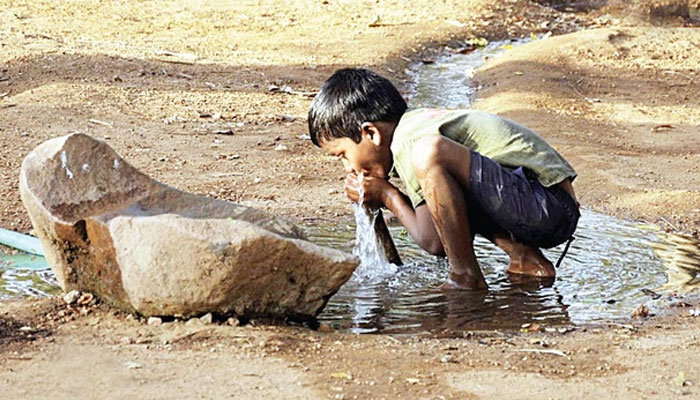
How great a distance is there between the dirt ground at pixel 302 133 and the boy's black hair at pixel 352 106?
1.09 m

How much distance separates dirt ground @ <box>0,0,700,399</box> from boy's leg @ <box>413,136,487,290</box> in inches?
24.7

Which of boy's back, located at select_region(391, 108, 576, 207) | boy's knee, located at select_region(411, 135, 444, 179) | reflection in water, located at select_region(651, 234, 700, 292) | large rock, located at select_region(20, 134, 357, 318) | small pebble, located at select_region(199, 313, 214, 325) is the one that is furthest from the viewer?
reflection in water, located at select_region(651, 234, 700, 292)

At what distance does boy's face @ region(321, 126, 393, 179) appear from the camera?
4570 mm

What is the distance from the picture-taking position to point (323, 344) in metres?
3.61

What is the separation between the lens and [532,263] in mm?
4777

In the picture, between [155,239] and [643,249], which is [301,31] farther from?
[155,239]

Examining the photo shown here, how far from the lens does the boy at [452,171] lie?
4395 millimetres

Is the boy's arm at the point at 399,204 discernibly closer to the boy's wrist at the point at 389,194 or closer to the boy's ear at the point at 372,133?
the boy's wrist at the point at 389,194

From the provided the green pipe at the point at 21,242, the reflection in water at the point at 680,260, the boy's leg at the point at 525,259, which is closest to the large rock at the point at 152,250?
the green pipe at the point at 21,242

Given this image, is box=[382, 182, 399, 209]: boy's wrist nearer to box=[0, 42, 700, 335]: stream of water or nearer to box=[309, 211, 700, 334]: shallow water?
box=[0, 42, 700, 335]: stream of water

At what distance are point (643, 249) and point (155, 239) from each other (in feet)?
8.54

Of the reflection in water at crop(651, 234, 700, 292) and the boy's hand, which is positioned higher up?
the boy's hand

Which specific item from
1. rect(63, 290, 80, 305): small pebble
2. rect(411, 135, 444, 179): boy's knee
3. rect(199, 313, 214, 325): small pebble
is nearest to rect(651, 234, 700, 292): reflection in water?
rect(411, 135, 444, 179): boy's knee

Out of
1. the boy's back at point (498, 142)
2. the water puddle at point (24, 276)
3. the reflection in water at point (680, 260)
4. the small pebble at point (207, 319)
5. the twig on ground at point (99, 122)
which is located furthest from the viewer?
the twig on ground at point (99, 122)
